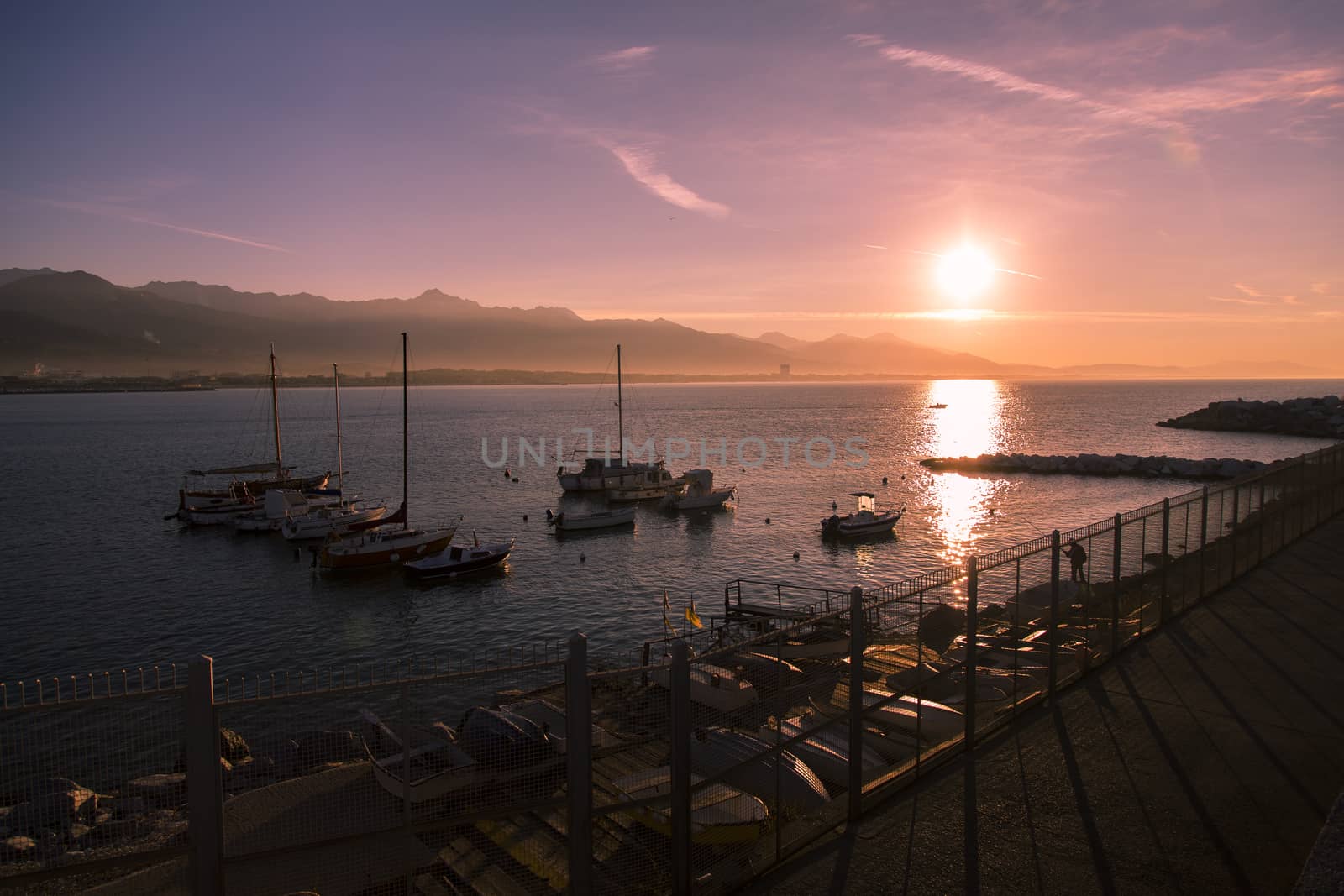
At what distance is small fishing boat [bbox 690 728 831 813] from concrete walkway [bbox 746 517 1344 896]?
0.99m

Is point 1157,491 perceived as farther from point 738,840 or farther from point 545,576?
point 738,840

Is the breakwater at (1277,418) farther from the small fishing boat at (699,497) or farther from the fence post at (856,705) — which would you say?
the fence post at (856,705)

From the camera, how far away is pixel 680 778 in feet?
22.1

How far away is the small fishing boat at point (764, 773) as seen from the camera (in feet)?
26.2

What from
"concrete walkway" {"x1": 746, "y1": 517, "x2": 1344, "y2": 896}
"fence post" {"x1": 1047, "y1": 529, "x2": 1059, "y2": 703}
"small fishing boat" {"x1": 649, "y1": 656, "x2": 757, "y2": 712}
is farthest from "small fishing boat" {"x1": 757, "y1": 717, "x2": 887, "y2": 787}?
"fence post" {"x1": 1047, "y1": 529, "x2": 1059, "y2": 703}

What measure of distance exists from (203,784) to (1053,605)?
926 cm

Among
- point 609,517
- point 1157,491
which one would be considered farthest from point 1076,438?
point 609,517

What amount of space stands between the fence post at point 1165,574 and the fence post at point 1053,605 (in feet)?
11.2

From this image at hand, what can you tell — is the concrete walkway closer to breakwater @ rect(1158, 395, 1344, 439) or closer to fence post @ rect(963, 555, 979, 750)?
fence post @ rect(963, 555, 979, 750)

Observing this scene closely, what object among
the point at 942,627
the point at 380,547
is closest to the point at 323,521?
the point at 380,547

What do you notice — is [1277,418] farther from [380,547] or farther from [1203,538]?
[1203,538]

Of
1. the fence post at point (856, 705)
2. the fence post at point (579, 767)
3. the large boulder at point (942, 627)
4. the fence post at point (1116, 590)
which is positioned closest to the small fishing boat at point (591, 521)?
the large boulder at point (942, 627)

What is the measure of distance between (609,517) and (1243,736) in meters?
46.7

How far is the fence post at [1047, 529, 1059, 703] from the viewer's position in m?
10.4
